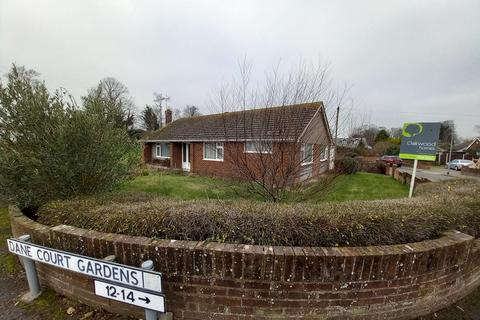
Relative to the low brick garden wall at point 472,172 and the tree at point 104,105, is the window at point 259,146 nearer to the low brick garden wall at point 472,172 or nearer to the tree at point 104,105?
the tree at point 104,105

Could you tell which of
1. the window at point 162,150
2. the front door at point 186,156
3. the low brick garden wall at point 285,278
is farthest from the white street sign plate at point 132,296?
the window at point 162,150

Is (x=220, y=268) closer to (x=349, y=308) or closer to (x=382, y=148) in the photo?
(x=349, y=308)

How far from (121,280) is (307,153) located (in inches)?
150

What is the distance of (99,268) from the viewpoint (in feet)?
6.92

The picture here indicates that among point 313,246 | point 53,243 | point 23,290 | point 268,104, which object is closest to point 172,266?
point 313,246

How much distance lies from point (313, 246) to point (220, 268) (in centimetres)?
101

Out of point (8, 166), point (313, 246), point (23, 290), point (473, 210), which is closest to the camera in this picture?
point (313, 246)

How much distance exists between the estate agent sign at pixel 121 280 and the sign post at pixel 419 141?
22.3ft

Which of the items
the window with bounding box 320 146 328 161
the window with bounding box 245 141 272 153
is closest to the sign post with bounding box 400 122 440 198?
the window with bounding box 320 146 328 161

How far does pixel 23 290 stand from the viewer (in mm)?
2916

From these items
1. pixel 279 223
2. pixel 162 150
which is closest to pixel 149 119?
pixel 162 150

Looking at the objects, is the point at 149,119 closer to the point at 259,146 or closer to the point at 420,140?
the point at 259,146

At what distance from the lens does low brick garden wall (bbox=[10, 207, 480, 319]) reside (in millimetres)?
2141

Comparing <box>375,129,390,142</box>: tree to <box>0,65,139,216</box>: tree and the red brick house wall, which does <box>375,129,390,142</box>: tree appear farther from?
<box>0,65,139,216</box>: tree
